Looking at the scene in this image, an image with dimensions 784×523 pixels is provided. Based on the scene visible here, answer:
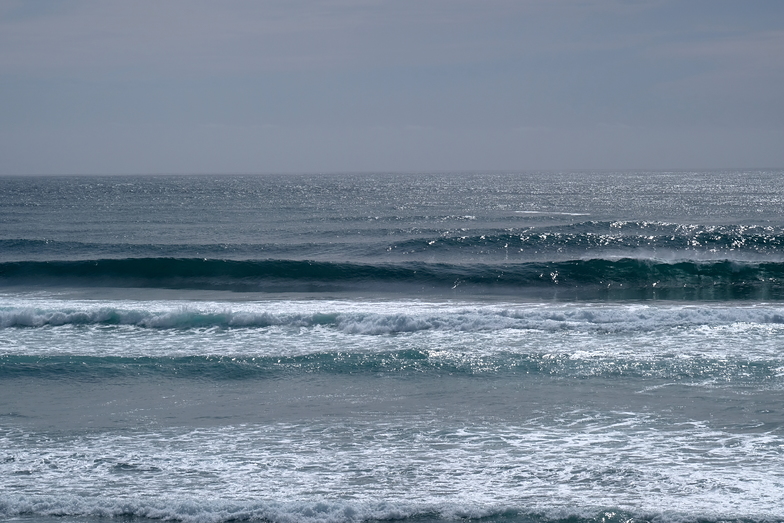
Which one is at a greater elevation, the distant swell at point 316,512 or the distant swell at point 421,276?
the distant swell at point 421,276

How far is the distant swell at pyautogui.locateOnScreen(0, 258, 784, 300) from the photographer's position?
2358cm

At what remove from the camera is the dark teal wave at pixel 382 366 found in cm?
1212

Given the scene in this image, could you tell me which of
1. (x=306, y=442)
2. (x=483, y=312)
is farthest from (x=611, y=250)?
(x=306, y=442)

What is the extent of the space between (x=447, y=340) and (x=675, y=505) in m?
7.80

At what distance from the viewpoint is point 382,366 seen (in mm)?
12891

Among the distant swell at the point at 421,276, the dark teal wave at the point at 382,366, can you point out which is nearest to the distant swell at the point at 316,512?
the dark teal wave at the point at 382,366

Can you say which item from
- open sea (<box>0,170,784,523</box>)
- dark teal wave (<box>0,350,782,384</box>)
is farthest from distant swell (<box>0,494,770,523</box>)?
dark teal wave (<box>0,350,782,384</box>)

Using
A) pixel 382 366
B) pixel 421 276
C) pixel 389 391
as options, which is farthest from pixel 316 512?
pixel 421 276

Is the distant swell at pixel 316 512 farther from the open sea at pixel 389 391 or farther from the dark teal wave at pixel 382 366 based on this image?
the dark teal wave at pixel 382 366

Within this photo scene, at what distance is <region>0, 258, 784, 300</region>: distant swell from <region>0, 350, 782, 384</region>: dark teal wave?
981cm

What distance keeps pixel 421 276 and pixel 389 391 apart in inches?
533

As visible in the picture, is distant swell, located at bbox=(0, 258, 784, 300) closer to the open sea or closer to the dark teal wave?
the open sea

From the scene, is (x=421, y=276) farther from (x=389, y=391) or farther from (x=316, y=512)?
(x=316, y=512)

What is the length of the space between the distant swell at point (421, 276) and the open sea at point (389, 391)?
11cm
